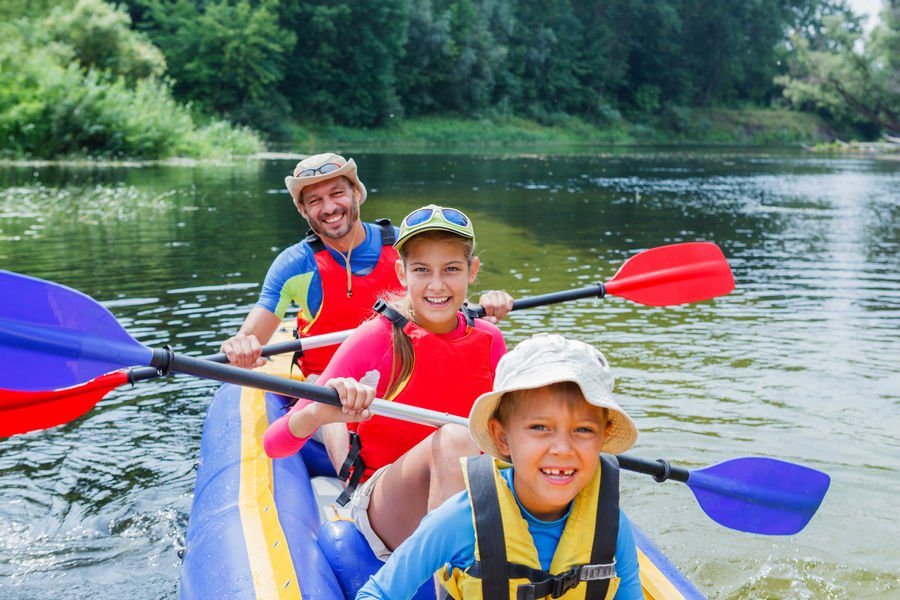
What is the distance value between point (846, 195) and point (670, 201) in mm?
3559

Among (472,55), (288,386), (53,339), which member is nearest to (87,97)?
(53,339)

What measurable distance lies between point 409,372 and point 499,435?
0.63 metres

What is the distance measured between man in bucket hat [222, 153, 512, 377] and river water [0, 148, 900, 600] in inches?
37.0

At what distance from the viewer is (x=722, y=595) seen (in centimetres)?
294

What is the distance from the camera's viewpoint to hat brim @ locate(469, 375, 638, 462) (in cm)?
153

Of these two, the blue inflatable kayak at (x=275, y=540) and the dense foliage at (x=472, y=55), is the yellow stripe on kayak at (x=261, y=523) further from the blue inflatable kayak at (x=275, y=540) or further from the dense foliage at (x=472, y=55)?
the dense foliage at (x=472, y=55)

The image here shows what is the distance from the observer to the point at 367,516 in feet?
7.23

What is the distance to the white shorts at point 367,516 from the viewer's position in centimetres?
217

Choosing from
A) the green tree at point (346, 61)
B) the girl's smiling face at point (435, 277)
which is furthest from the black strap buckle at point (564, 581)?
the green tree at point (346, 61)

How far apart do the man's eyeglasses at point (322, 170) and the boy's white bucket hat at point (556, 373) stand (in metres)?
1.83

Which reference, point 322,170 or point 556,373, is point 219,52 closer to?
point 322,170

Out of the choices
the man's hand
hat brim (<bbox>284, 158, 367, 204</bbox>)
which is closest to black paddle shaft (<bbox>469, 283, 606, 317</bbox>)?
hat brim (<bbox>284, 158, 367, 204</bbox>)

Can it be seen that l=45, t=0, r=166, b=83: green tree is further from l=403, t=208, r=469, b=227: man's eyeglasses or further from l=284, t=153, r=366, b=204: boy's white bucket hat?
l=403, t=208, r=469, b=227: man's eyeglasses

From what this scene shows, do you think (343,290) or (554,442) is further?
(343,290)
